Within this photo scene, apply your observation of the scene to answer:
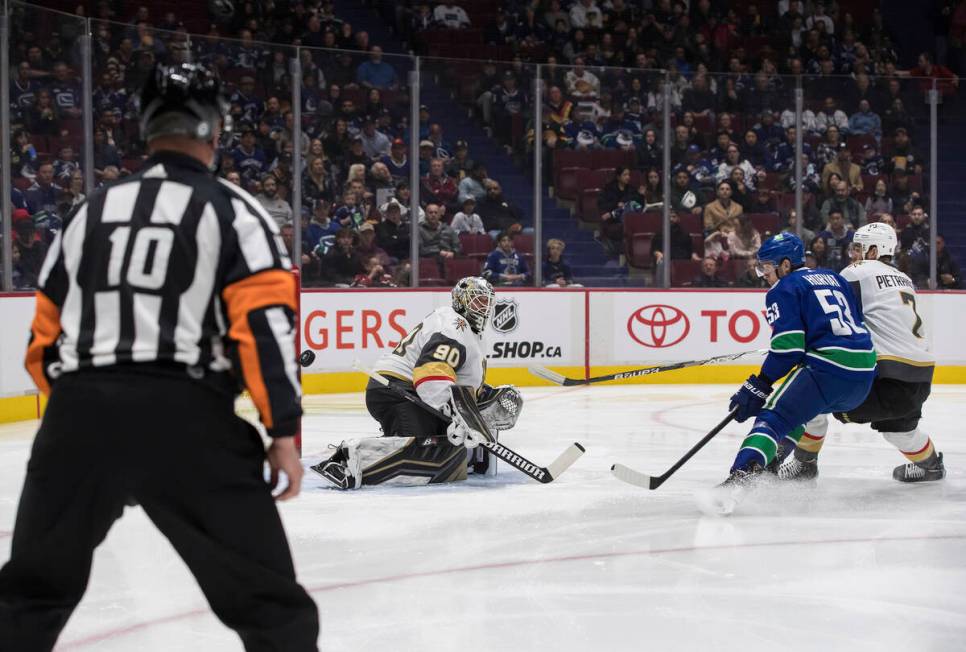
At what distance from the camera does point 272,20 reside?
10.9 m

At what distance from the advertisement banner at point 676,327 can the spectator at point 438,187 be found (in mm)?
1499

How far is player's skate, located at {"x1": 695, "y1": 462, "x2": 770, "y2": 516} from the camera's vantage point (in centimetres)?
418

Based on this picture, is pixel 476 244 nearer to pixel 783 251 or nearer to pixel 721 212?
pixel 721 212

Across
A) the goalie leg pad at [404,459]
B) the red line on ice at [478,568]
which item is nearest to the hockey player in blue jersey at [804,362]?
the red line on ice at [478,568]

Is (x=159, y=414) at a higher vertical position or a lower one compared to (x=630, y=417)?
higher

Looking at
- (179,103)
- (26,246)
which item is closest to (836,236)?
(26,246)

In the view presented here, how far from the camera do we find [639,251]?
9.29m

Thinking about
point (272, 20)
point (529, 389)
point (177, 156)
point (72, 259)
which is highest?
point (272, 20)

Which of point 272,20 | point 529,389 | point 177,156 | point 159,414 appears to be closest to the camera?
point 159,414

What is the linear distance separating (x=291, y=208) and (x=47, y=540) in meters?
6.79

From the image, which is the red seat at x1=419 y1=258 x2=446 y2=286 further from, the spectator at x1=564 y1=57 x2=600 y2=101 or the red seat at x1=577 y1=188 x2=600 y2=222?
the spectator at x1=564 y1=57 x2=600 y2=101

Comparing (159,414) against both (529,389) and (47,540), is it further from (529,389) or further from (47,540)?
(529,389)

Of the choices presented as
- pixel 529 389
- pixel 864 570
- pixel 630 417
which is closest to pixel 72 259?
pixel 864 570

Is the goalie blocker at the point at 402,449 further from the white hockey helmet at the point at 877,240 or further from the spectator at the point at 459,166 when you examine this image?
the spectator at the point at 459,166
